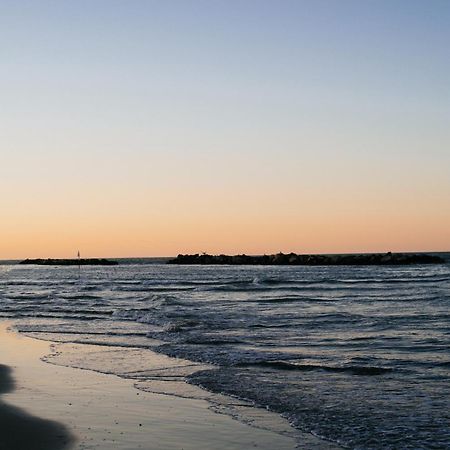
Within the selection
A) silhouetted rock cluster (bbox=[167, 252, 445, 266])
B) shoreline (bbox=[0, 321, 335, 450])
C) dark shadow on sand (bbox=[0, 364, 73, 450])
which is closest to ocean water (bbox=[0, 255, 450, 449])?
shoreline (bbox=[0, 321, 335, 450])

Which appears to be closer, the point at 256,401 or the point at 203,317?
the point at 256,401

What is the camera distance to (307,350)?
1744 centimetres

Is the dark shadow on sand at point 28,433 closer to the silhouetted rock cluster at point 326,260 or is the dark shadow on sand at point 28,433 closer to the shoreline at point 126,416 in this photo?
the shoreline at point 126,416

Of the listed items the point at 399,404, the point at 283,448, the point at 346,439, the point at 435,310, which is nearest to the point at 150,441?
the point at 283,448

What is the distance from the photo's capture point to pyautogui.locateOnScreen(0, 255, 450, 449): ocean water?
416 inches

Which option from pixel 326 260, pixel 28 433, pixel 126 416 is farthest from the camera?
pixel 326 260

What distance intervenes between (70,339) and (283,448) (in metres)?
13.4

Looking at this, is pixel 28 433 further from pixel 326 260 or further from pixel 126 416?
pixel 326 260

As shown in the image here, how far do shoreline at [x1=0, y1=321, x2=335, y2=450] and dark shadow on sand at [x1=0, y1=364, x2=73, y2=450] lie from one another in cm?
11

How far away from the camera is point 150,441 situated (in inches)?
356

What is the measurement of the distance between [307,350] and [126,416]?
7.79 metres

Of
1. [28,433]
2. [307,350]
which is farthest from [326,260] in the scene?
[28,433]

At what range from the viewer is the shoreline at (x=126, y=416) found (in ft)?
29.8

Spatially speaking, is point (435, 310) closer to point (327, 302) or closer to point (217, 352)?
point (327, 302)
